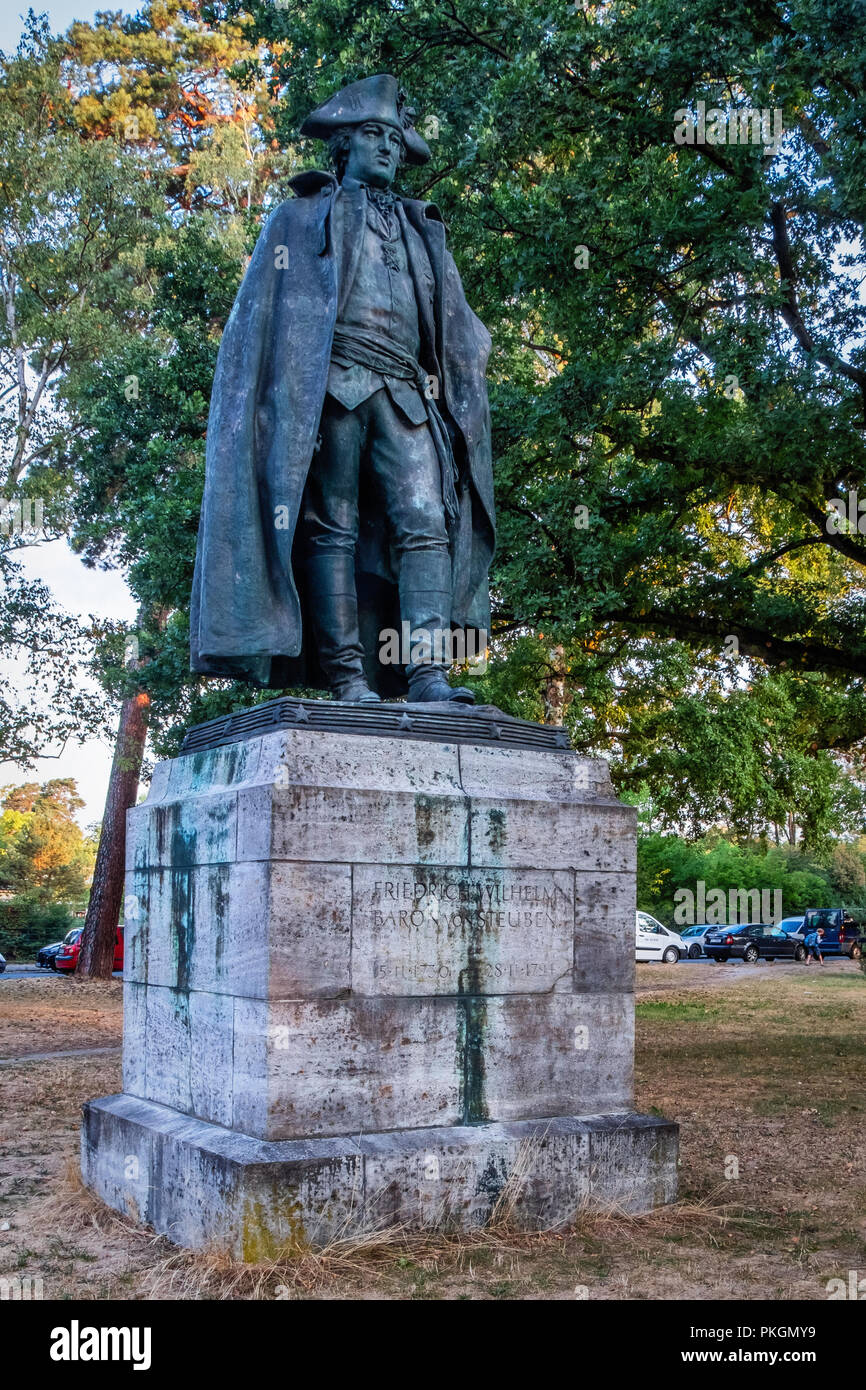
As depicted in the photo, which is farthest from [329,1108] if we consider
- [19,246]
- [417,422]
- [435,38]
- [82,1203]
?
[19,246]

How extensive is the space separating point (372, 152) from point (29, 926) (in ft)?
112

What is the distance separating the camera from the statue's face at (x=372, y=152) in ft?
21.1

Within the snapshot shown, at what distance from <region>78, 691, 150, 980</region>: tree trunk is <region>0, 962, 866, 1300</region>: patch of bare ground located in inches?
624

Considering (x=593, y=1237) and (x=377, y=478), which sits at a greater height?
(x=377, y=478)

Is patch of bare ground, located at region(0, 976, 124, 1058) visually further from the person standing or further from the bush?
the person standing

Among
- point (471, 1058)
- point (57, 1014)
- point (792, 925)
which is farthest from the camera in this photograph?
point (792, 925)

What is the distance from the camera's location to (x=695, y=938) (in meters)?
44.4

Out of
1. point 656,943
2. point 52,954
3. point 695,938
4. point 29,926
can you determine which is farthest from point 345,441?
point 695,938

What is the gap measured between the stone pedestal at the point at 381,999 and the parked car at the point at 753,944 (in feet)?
123

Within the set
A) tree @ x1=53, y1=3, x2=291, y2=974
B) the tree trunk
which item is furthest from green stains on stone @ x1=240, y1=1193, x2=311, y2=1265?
the tree trunk

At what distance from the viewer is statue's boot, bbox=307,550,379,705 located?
6.09 m

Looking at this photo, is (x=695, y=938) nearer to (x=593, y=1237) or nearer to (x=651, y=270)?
(x=651, y=270)

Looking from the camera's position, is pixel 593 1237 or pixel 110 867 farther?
pixel 110 867

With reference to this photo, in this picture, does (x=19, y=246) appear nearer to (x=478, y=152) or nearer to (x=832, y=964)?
(x=478, y=152)
